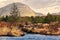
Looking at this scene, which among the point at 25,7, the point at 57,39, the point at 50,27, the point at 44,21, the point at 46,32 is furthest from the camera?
the point at 25,7

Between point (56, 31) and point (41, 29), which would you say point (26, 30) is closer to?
point (41, 29)

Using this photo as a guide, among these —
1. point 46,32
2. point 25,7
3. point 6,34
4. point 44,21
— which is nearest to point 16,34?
point 6,34

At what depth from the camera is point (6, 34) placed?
97.7 feet

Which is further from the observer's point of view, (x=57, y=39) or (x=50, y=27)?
(x=50, y=27)

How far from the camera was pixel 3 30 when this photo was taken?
30562 millimetres

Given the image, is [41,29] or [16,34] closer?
[16,34]

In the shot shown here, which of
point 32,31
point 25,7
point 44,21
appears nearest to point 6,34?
point 32,31

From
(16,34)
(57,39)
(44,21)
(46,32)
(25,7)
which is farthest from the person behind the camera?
(25,7)

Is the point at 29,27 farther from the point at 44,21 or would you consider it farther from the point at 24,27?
the point at 44,21

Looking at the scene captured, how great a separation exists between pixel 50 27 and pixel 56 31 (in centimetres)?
228

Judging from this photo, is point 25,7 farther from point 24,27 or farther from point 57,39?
point 57,39

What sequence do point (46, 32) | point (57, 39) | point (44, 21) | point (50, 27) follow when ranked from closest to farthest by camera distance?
point (57, 39) < point (46, 32) < point (50, 27) < point (44, 21)

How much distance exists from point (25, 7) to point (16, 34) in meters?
90.1

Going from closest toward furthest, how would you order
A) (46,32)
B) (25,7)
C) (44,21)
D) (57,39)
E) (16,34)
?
1. (57,39)
2. (16,34)
3. (46,32)
4. (44,21)
5. (25,7)
